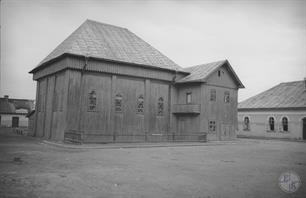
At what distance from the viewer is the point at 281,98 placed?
41.3 meters

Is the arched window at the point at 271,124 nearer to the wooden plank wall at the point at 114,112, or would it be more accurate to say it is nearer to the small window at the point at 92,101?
the wooden plank wall at the point at 114,112

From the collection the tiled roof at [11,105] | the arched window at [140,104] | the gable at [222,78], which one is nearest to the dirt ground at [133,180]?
the arched window at [140,104]

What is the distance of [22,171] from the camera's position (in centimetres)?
1031

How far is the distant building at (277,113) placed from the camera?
1475 inches

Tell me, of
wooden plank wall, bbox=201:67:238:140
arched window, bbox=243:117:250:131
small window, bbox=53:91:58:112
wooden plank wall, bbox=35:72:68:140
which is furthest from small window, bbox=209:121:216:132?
small window, bbox=53:91:58:112

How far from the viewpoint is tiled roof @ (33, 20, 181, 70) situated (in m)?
26.3

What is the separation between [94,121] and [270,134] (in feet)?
87.4

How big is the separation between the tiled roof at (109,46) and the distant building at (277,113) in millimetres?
17312

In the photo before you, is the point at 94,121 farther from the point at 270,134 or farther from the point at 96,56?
→ the point at 270,134

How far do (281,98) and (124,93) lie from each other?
25297 mm

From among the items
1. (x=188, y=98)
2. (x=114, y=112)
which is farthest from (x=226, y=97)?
(x=114, y=112)

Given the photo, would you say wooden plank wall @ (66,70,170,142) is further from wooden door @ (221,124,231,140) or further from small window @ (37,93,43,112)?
small window @ (37,93,43,112)

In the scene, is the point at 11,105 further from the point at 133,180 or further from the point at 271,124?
the point at 133,180

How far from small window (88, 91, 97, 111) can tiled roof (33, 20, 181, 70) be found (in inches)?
133
